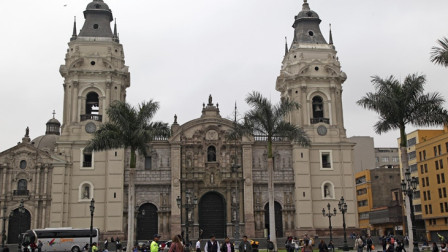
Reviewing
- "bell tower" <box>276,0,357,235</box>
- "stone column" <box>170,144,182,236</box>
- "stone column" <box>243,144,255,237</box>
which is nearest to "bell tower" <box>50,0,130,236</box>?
"stone column" <box>170,144,182,236</box>

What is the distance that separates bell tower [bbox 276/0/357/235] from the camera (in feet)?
177

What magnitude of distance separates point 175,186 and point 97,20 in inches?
778

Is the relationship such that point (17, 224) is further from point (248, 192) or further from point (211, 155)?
point (248, 192)

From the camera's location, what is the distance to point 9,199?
168 feet

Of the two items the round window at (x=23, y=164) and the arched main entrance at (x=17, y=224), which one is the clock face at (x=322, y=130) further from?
the arched main entrance at (x=17, y=224)

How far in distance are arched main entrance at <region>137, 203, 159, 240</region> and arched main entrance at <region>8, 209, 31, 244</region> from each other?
10.3 m

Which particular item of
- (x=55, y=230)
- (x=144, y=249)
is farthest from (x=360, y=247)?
(x=55, y=230)

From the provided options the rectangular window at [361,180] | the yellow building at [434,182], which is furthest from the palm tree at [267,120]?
the rectangular window at [361,180]

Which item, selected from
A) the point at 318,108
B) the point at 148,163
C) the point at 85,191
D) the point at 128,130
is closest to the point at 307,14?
the point at 318,108

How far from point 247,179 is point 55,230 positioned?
1879 cm

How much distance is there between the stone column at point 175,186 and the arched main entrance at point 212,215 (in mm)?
2646

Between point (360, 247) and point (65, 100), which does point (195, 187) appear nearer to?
point (65, 100)

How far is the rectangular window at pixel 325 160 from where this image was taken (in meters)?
55.7

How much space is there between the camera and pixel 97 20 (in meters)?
57.4
